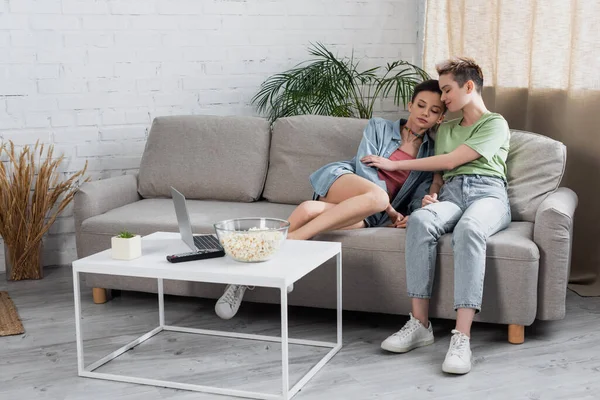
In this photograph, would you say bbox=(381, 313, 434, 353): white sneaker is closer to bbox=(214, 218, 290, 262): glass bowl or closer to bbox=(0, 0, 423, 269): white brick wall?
bbox=(214, 218, 290, 262): glass bowl

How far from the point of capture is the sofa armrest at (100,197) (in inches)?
130

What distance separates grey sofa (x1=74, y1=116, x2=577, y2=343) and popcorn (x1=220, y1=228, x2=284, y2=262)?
0.58m

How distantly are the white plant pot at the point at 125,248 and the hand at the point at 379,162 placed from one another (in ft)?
3.48

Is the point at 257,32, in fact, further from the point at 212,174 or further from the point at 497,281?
the point at 497,281

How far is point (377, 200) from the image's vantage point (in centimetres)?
290

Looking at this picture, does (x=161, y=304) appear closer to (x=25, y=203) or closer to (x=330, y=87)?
(x=25, y=203)

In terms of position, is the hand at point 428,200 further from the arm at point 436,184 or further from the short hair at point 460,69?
the short hair at point 460,69

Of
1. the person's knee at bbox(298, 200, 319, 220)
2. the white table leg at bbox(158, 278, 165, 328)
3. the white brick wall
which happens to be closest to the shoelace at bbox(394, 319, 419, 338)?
the person's knee at bbox(298, 200, 319, 220)

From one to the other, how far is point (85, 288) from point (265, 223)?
4.69 feet

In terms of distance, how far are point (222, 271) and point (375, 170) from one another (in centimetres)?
103

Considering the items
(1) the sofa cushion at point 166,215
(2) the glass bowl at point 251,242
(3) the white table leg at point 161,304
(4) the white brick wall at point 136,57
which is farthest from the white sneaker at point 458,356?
(4) the white brick wall at point 136,57

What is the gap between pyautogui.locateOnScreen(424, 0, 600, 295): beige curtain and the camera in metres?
3.28

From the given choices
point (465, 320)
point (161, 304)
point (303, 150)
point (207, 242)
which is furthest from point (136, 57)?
point (465, 320)

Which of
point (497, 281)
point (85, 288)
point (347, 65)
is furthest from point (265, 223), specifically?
point (347, 65)
